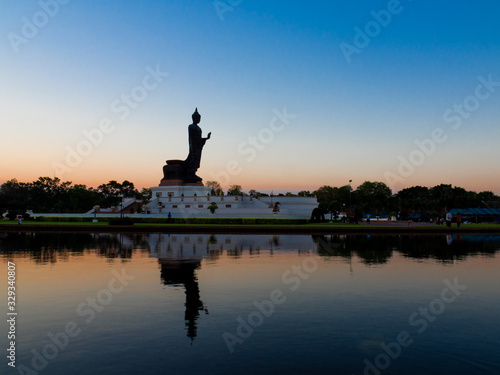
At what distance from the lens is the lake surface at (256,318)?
6559 mm

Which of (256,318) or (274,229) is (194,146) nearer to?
(274,229)

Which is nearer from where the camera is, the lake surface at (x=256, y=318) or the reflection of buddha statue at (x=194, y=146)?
the lake surface at (x=256, y=318)

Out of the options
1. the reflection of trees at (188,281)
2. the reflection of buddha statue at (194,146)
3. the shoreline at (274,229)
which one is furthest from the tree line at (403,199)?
the reflection of trees at (188,281)

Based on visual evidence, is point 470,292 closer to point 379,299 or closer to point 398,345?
point 379,299

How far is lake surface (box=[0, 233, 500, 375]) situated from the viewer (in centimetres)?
656

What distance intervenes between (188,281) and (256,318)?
14.0ft

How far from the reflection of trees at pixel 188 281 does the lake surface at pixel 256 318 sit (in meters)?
0.04

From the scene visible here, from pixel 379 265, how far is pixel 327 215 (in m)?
39.1

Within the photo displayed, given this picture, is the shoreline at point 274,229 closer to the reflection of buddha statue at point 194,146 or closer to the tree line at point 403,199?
the reflection of buddha statue at point 194,146

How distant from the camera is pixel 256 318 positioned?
8805 mm

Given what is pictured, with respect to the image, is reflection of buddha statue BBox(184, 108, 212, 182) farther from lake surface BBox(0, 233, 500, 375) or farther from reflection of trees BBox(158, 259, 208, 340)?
lake surface BBox(0, 233, 500, 375)

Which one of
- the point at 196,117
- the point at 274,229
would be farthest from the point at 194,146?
the point at 274,229

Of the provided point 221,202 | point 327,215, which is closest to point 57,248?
point 221,202

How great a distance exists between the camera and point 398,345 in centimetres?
732
